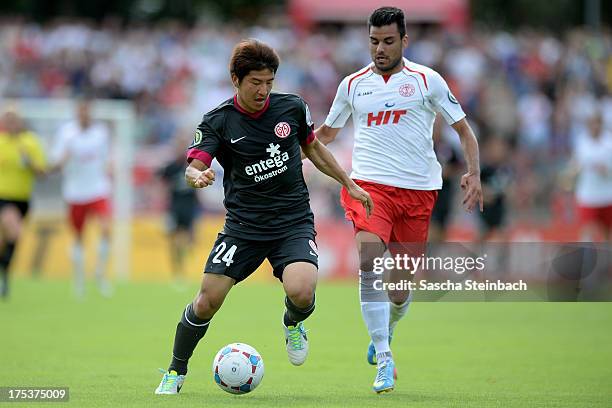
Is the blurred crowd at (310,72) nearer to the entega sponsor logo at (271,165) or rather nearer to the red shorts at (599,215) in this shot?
the red shorts at (599,215)

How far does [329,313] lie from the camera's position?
51.5 ft

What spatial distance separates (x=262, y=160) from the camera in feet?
27.0

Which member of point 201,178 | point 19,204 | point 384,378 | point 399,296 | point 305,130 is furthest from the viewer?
point 19,204

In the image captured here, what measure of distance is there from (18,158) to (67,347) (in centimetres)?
635

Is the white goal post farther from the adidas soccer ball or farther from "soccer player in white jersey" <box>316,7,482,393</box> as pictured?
the adidas soccer ball

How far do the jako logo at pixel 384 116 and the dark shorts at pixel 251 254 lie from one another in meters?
1.36

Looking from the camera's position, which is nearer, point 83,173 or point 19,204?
point 19,204

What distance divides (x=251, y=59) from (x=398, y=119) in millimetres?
1787

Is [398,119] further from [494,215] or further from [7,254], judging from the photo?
[494,215]

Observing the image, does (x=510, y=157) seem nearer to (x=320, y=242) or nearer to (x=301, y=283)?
(x=320, y=242)

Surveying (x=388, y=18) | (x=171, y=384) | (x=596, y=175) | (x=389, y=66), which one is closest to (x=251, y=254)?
(x=171, y=384)

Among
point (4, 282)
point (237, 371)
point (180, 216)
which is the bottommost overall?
point (4, 282)

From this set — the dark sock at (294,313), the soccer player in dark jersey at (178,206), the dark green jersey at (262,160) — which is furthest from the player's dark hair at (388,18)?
the soccer player in dark jersey at (178,206)

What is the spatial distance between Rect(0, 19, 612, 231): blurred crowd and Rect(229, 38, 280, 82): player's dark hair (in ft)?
52.6
